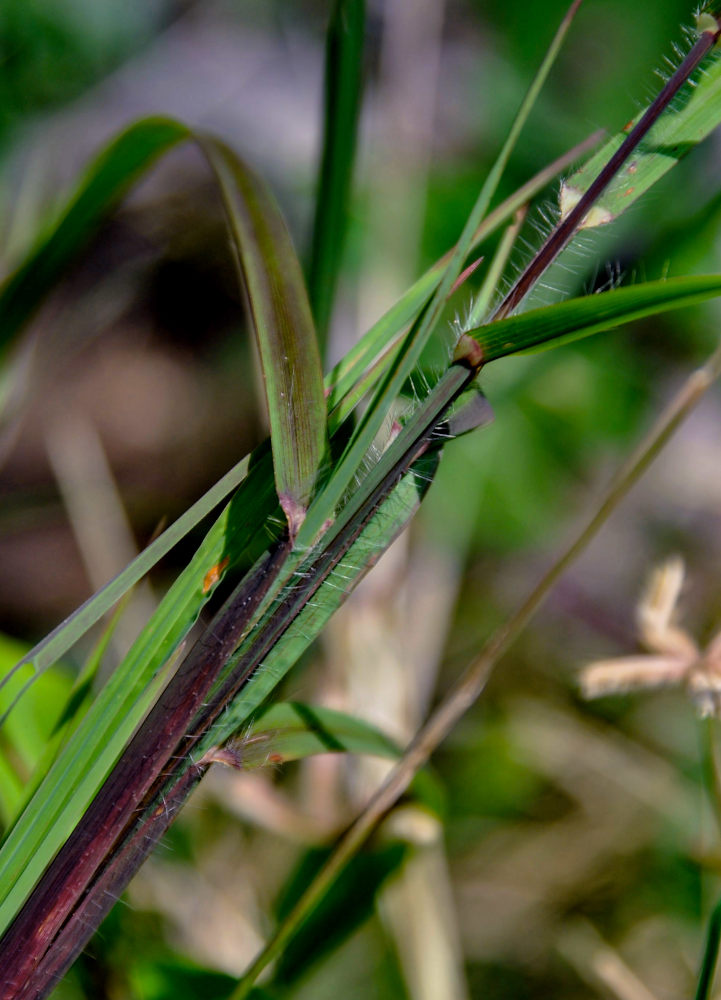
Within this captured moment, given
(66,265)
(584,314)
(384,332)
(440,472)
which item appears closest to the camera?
(584,314)

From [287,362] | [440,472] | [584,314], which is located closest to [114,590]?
[287,362]

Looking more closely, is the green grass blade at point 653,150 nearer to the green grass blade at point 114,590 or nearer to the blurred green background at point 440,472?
the green grass blade at point 114,590

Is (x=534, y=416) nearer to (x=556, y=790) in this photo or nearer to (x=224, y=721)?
(x=556, y=790)

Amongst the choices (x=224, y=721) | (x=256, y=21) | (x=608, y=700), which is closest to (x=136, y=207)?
(x=256, y=21)

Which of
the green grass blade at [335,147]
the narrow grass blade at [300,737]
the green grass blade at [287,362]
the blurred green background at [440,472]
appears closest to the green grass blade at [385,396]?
the green grass blade at [287,362]

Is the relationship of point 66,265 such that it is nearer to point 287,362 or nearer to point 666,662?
point 287,362
